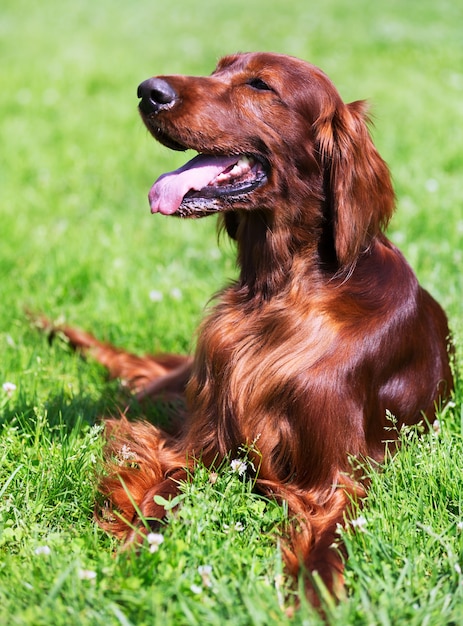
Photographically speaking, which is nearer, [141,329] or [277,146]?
[277,146]

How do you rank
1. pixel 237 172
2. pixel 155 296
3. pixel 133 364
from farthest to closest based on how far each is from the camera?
pixel 155 296 < pixel 133 364 < pixel 237 172

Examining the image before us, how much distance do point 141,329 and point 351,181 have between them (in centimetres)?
176

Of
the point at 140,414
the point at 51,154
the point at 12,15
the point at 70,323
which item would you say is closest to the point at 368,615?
the point at 140,414

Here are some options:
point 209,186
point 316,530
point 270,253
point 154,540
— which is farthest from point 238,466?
point 209,186

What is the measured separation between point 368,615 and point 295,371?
81 cm

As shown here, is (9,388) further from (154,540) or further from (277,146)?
(277,146)

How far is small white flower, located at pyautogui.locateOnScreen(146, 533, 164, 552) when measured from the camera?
2.06m

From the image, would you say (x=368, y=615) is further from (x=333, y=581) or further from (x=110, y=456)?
(x=110, y=456)

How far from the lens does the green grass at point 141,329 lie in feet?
6.36

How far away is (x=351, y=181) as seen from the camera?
248 centimetres

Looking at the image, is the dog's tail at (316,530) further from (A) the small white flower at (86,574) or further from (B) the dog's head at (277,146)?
(B) the dog's head at (277,146)

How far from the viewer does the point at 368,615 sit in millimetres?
1813

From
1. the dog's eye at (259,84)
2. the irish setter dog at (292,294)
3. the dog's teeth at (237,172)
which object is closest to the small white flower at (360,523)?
the irish setter dog at (292,294)

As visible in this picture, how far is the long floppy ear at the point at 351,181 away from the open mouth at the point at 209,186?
24 cm
